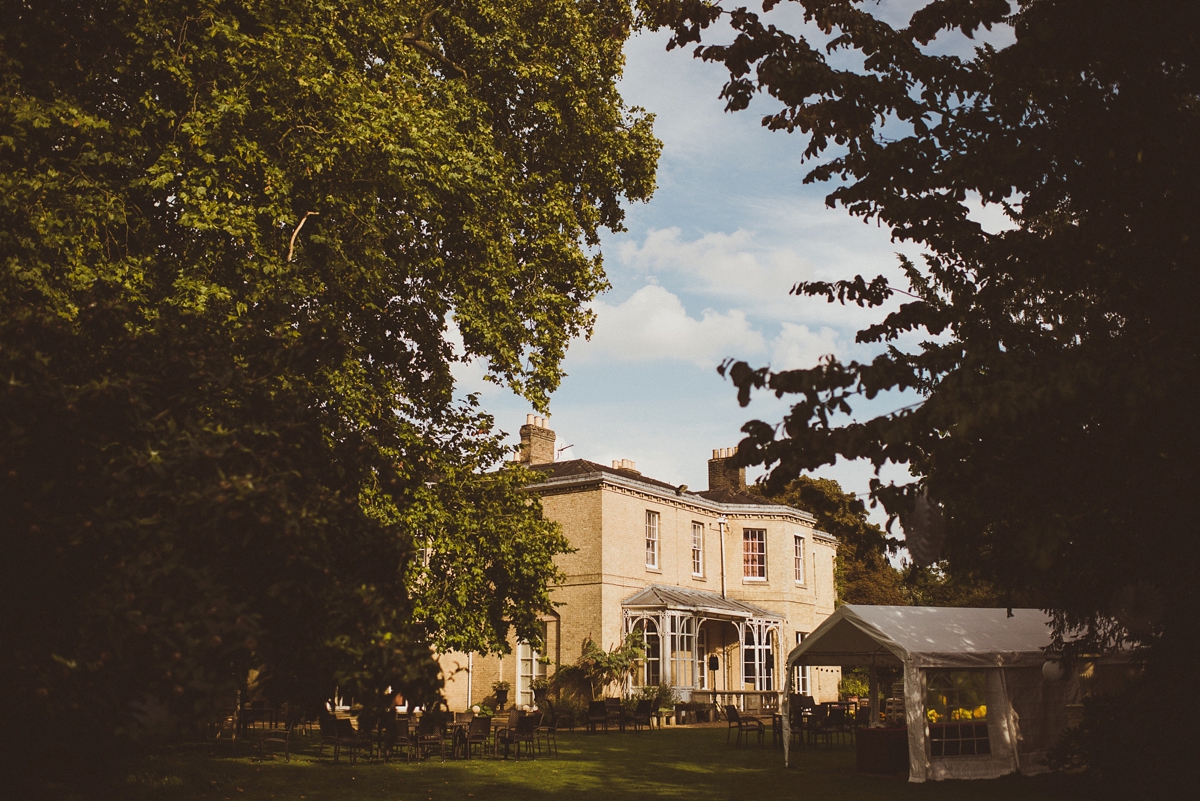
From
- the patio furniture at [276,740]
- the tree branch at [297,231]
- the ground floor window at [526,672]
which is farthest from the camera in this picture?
the ground floor window at [526,672]

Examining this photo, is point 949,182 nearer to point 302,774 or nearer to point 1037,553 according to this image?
point 1037,553

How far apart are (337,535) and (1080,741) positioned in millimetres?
13235

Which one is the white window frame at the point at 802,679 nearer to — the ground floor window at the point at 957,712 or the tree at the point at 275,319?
the ground floor window at the point at 957,712

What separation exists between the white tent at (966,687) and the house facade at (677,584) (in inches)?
450

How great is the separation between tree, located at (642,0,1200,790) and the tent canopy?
7.81 metres

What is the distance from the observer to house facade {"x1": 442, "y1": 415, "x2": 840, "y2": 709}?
105 feet

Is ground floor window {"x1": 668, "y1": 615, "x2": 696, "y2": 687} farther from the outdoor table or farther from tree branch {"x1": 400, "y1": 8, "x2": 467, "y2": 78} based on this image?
tree branch {"x1": 400, "y1": 8, "x2": 467, "y2": 78}

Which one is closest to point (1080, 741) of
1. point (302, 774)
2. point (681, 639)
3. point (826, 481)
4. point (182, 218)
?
point (302, 774)

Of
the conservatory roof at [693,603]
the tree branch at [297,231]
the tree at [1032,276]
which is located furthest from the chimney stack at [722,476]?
the tree at [1032,276]

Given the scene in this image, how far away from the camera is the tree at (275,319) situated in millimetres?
5641

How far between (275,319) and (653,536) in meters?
24.0

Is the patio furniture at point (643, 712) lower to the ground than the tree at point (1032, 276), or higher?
lower

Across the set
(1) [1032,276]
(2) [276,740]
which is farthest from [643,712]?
(1) [1032,276]

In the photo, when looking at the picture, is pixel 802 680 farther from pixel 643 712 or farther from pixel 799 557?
pixel 643 712
